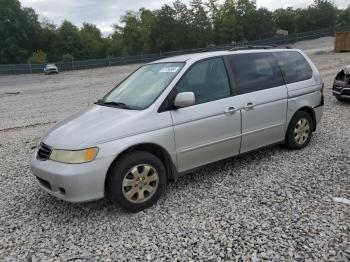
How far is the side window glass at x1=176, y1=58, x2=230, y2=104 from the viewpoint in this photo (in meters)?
4.53

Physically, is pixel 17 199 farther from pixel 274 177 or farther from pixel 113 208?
pixel 274 177

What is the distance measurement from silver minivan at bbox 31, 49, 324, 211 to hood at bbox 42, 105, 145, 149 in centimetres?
1

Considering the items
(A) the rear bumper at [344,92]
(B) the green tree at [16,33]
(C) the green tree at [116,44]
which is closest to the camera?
(A) the rear bumper at [344,92]

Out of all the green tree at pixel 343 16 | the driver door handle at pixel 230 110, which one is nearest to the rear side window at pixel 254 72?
the driver door handle at pixel 230 110

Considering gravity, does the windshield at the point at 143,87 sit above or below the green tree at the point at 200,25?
below

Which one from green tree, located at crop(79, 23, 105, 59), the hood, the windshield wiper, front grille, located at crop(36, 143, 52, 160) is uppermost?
green tree, located at crop(79, 23, 105, 59)

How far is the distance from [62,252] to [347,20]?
91991 millimetres

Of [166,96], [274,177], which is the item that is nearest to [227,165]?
[274,177]

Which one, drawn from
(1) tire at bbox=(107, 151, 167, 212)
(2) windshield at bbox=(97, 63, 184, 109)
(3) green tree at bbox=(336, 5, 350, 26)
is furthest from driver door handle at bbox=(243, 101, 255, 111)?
(3) green tree at bbox=(336, 5, 350, 26)

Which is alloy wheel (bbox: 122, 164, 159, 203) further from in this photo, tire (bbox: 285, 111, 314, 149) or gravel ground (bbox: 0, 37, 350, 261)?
tire (bbox: 285, 111, 314, 149)

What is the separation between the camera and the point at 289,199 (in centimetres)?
420

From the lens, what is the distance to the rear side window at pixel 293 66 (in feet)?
18.2

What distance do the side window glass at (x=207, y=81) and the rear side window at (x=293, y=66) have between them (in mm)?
1216

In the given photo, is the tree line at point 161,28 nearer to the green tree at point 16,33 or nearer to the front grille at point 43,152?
the green tree at point 16,33
